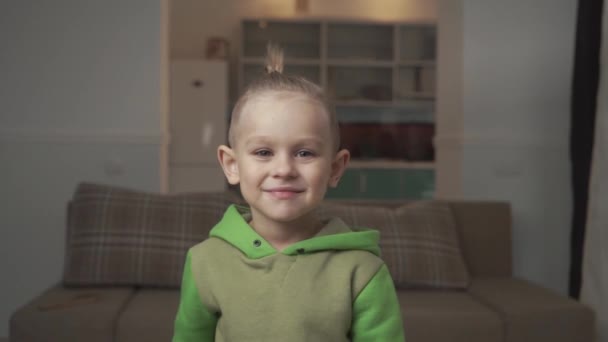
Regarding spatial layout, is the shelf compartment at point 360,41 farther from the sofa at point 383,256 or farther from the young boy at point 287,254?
the young boy at point 287,254

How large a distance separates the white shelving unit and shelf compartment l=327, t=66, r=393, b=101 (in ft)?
0.03

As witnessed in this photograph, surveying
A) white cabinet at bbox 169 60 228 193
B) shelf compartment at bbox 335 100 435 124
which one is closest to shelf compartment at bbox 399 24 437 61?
shelf compartment at bbox 335 100 435 124

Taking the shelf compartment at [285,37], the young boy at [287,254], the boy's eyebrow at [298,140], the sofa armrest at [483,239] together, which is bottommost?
the sofa armrest at [483,239]

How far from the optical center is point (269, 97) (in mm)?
1036

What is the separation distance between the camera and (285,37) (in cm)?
643

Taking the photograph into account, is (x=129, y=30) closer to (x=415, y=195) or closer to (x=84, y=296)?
(x=84, y=296)

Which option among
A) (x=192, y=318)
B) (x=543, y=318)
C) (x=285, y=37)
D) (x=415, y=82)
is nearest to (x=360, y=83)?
(x=415, y=82)

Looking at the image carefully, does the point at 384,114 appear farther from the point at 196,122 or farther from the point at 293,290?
the point at 293,290

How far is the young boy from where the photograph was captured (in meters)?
1.01

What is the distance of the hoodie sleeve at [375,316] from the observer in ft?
3.36

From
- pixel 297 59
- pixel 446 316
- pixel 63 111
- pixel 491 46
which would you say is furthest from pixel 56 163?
pixel 297 59

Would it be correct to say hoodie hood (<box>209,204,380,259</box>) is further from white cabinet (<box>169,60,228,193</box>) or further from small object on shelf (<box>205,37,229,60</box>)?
small object on shelf (<box>205,37,229,60</box>)

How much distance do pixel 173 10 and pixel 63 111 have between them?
13.1 feet

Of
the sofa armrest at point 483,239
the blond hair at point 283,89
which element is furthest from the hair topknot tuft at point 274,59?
the sofa armrest at point 483,239
